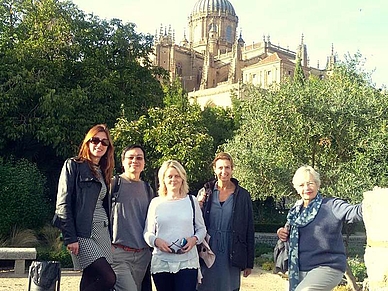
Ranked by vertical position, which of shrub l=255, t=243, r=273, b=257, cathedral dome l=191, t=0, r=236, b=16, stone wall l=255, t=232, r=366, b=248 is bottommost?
stone wall l=255, t=232, r=366, b=248

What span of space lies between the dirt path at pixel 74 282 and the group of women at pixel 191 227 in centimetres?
533

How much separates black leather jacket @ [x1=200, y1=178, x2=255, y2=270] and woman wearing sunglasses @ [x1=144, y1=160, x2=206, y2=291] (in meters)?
0.38

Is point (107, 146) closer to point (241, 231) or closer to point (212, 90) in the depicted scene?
point (241, 231)

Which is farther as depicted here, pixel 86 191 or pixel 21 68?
pixel 21 68

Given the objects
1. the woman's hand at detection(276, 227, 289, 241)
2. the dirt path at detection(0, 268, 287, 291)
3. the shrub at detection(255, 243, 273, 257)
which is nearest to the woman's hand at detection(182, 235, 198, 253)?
the woman's hand at detection(276, 227, 289, 241)

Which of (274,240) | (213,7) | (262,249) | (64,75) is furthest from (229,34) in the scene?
(262,249)

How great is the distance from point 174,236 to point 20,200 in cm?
1167

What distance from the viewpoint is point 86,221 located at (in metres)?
4.13

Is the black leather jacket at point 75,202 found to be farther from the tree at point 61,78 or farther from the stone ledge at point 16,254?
the tree at point 61,78

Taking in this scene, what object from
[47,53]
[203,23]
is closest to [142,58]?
[47,53]

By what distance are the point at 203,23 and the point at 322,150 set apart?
6639 cm

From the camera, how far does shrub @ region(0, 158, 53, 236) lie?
14.4m

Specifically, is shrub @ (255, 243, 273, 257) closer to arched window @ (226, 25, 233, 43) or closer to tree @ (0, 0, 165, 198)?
tree @ (0, 0, 165, 198)

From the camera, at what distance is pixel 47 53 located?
1883 centimetres
